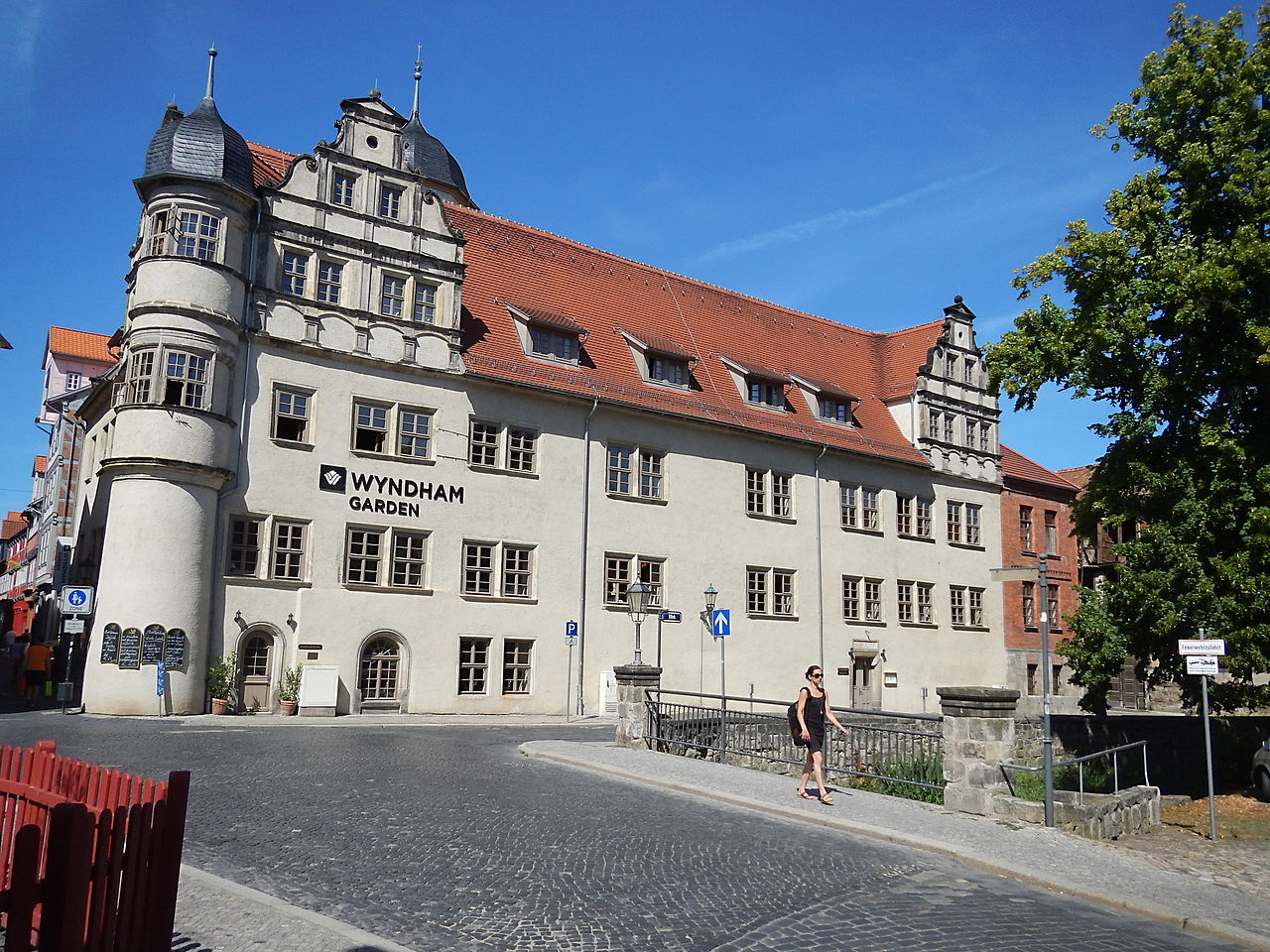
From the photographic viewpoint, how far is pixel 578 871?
8.88 metres

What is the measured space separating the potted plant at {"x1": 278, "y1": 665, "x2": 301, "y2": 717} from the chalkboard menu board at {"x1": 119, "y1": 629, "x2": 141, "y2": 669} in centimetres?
309

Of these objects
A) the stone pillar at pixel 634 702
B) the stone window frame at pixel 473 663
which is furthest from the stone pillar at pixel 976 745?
the stone window frame at pixel 473 663

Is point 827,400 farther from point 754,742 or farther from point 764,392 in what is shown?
point 754,742

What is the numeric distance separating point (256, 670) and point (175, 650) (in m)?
2.11

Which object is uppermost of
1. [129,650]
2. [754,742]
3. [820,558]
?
[820,558]

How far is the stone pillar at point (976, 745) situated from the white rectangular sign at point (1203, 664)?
7.25ft

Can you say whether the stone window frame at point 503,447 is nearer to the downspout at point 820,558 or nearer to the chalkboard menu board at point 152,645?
the chalkboard menu board at point 152,645

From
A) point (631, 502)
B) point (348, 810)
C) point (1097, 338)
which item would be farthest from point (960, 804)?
point (631, 502)

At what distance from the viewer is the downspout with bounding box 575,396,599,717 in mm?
28844

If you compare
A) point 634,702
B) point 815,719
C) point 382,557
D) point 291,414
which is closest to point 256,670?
point 382,557

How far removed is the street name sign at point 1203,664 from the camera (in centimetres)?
1347

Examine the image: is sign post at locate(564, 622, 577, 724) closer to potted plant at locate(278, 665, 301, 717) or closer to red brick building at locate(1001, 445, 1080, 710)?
potted plant at locate(278, 665, 301, 717)

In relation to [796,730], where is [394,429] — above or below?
above

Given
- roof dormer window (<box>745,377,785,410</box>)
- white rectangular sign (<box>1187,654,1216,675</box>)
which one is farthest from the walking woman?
roof dormer window (<box>745,377,785,410</box>)
